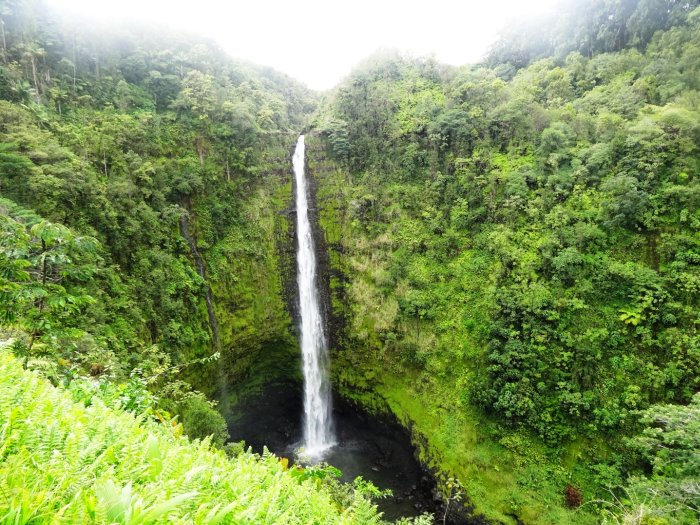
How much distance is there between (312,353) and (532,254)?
12284 millimetres

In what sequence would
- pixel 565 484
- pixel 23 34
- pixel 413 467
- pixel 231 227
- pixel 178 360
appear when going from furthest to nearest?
pixel 231 227 → pixel 23 34 → pixel 413 467 → pixel 178 360 → pixel 565 484

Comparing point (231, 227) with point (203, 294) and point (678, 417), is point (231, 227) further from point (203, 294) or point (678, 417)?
point (678, 417)

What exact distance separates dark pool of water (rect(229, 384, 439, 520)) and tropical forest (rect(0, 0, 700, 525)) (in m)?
0.13

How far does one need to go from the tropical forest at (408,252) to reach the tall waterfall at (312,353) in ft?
0.40

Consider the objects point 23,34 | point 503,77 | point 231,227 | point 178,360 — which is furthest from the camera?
point 503,77

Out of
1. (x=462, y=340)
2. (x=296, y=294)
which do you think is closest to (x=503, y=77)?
(x=462, y=340)

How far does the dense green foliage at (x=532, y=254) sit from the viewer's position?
1242cm

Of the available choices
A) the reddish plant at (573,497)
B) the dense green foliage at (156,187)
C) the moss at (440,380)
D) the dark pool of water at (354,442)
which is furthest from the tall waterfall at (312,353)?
the reddish plant at (573,497)

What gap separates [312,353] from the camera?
2009 cm

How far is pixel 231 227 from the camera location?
20.0 meters

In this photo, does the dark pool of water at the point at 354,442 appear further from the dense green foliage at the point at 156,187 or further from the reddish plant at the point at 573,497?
the reddish plant at the point at 573,497

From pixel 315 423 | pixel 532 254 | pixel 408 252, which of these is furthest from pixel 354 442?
pixel 532 254

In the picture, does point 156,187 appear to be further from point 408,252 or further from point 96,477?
point 96,477

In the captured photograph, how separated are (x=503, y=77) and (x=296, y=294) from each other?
18.8 meters
